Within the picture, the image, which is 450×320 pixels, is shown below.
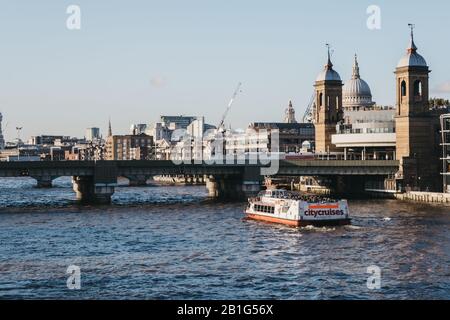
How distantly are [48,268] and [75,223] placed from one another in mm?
39834

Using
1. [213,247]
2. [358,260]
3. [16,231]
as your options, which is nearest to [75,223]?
[16,231]

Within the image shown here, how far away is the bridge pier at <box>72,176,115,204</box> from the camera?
14425 centimetres

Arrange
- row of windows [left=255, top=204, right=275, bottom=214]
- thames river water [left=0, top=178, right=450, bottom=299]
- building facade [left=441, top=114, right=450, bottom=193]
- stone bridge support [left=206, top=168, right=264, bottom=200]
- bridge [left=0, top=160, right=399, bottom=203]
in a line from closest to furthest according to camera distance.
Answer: thames river water [left=0, top=178, right=450, bottom=299] < row of windows [left=255, top=204, right=275, bottom=214] < building facade [left=441, top=114, right=450, bottom=193] < bridge [left=0, top=160, right=399, bottom=203] < stone bridge support [left=206, top=168, right=264, bottom=200]

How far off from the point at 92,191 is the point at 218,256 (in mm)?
85000

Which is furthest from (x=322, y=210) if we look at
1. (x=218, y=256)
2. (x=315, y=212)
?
(x=218, y=256)

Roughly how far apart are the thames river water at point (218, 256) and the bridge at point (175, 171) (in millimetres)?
26785

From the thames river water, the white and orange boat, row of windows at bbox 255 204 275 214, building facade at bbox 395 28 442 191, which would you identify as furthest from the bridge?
the white and orange boat

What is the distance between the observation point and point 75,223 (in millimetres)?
104250

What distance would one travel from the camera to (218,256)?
236 ft

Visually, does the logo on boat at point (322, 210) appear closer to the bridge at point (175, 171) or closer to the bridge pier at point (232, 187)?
the bridge at point (175, 171)

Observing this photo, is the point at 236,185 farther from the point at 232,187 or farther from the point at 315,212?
the point at 315,212

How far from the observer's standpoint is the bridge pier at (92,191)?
5679 inches

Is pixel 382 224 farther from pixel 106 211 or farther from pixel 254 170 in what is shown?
pixel 254 170

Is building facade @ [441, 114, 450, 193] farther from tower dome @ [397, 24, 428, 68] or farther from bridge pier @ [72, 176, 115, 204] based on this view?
bridge pier @ [72, 176, 115, 204]
